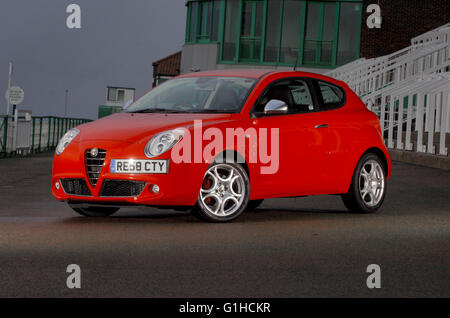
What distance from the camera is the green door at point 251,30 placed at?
43.3 meters

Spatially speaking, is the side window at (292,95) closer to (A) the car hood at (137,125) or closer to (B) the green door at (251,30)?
(A) the car hood at (137,125)

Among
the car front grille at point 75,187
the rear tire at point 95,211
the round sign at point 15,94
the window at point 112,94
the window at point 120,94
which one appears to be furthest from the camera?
the window at point 120,94

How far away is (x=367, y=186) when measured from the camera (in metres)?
10.5

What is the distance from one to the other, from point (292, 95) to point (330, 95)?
1.94 feet

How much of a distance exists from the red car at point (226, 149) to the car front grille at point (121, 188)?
0.01m

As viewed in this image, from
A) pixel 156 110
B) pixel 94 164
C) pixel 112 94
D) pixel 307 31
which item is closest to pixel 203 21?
pixel 307 31

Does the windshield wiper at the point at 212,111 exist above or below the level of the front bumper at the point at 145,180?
above

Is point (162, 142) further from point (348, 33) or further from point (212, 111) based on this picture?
point (348, 33)

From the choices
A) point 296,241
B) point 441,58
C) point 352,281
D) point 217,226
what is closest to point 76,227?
point 217,226

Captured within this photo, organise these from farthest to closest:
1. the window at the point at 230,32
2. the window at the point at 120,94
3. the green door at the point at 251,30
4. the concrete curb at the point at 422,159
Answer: the window at the point at 120,94 → the window at the point at 230,32 → the green door at the point at 251,30 → the concrete curb at the point at 422,159

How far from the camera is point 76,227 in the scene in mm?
8883

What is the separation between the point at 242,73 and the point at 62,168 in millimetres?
2391

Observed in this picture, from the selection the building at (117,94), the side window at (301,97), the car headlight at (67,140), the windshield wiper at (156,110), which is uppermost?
the building at (117,94)

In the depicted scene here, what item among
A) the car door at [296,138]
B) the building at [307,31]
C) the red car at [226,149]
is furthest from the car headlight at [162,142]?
the building at [307,31]
